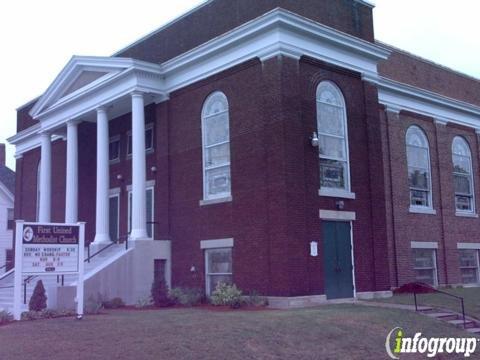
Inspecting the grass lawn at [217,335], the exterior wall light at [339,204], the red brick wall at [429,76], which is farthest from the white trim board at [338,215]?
the red brick wall at [429,76]

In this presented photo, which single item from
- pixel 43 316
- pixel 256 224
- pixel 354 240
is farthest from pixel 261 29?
pixel 43 316

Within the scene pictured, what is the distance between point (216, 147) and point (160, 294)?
546cm

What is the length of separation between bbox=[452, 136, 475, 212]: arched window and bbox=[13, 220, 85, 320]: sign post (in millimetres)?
19027

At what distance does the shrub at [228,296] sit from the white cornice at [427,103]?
10.6 meters

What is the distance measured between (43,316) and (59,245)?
6.39 feet

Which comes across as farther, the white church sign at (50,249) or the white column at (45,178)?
the white column at (45,178)

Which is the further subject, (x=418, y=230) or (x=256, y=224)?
(x=418, y=230)

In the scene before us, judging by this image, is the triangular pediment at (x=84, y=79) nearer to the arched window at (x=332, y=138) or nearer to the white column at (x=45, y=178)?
the white column at (x=45, y=178)

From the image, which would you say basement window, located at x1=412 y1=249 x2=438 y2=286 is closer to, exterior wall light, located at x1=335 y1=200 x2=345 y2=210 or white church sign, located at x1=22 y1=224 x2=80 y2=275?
exterior wall light, located at x1=335 y1=200 x2=345 y2=210

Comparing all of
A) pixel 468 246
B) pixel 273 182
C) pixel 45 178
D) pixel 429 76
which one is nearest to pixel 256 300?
pixel 273 182

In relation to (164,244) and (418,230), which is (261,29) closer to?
(164,244)

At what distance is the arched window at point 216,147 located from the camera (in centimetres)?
2123

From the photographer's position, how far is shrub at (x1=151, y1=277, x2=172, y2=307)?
20.3 meters

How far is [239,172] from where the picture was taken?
2036 centimetres
